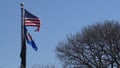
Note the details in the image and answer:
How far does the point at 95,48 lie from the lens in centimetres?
8556

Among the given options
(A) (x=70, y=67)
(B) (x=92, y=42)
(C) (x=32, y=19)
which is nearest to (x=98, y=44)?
(B) (x=92, y=42)

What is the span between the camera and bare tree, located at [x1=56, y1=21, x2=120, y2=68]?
8544 centimetres

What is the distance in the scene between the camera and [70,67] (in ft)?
292

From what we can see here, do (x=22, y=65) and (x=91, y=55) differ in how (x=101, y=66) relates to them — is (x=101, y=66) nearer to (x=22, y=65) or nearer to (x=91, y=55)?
(x=91, y=55)

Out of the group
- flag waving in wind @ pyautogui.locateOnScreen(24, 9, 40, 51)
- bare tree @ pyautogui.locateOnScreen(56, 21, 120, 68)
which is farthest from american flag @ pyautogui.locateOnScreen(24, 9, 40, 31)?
bare tree @ pyautogui.locateOnScreen(56, 21, 120, 68)

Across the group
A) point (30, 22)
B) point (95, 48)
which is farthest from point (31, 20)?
point (95, 48)

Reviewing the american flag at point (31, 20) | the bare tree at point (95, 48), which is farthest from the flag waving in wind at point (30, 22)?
the bare tree at point (95, 48)

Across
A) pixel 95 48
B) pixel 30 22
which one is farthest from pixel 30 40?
pixel 95 48

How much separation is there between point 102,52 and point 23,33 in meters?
58.3

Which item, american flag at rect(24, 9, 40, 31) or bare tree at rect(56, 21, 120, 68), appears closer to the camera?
american flag at rect(24, 9, 40, 31)

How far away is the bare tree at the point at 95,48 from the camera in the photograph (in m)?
85.4

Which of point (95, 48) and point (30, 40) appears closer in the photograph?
point (30, 40)

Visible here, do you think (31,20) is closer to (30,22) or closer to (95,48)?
(30,22)

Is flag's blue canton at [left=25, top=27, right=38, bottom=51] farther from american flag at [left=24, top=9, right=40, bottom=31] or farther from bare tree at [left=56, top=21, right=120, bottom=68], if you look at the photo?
bare tree at [left=56, top=21, right=120, bottom=68]
